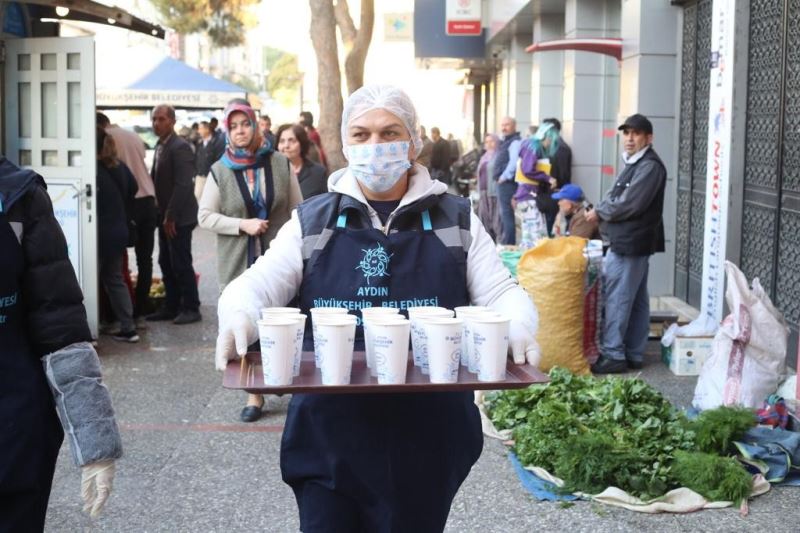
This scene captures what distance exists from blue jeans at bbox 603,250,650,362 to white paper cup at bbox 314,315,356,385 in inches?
231

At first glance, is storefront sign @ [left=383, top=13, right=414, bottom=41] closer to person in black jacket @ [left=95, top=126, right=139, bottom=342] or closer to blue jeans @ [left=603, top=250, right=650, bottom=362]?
person in black jacket @ [left=95, top=126, right=139, bottom=342]

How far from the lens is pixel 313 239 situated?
3.20 metres

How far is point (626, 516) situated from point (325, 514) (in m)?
2.52

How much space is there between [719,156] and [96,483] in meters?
6.06

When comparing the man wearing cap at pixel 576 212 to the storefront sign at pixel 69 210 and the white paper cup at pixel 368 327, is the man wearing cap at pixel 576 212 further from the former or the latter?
the white paper cup at pixel 368 327

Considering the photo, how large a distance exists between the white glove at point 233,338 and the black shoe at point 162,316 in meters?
8.11

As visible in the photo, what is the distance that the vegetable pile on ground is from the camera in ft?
18.0

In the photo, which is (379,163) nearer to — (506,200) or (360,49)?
(506,200)

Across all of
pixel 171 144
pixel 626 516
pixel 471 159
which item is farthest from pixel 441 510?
pixel 471 159

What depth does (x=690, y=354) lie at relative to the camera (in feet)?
A: 27.1

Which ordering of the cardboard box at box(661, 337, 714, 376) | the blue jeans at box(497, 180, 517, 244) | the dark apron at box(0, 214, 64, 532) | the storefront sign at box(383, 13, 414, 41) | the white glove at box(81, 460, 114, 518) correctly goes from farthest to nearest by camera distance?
1. the storefront sign at box(383, 13, 414, 41)
2. the blue jeans at box(497, 180, 517, 244)
3. the cardboard box at box(661, 337, 714, 376)
4. the white glove at box(81, 460, 114, 518)
5. the dark apron at box(0, 214, 64, 532)

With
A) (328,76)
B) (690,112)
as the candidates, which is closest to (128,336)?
(690,112)

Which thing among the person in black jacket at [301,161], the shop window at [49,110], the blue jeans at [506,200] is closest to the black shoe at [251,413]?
the person in black jacket at [301,161]

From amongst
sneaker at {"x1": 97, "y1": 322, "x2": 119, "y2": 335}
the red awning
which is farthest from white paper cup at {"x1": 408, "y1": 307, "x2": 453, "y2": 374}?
the red awning
